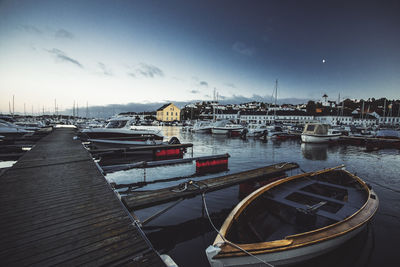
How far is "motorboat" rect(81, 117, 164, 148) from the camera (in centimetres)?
1777

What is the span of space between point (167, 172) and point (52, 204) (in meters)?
9.09

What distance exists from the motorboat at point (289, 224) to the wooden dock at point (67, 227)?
1568 mm

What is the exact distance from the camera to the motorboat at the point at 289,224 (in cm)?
334

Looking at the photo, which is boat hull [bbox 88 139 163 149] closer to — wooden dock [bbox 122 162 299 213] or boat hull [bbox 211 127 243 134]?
wooden dock [bbox 122 162 299 213]

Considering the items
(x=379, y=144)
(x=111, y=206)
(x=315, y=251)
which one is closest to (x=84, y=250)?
(x=111, y=206)

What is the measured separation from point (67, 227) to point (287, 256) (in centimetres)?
463

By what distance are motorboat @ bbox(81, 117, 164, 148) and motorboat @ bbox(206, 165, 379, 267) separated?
1451 centimetres

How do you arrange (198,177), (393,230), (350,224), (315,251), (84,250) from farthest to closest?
1. (198,177)
2. (393,230)
3. (350,224)
4. (315,251)
5. (84,250)

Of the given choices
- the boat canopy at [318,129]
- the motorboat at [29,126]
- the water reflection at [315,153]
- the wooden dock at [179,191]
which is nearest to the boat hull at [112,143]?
the wooden dock at [179,191]

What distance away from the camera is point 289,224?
5215 millimetres

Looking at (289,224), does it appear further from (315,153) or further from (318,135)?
(318,135)

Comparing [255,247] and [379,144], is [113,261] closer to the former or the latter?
[255,247]

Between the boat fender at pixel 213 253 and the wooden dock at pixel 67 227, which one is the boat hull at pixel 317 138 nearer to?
the boat fender at pixel 213 253

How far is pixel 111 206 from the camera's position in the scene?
4.72 meters
